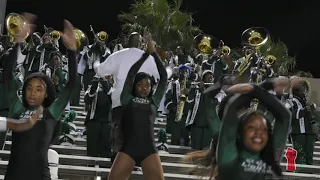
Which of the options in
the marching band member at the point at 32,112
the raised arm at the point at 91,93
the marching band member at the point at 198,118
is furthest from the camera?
the marching band member at the point at 198,118

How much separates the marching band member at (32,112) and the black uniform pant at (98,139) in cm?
453

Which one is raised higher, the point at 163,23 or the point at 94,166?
the point at 163,23

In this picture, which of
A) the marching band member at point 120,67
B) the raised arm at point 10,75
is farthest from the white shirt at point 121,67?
the raised arm at point 10,75

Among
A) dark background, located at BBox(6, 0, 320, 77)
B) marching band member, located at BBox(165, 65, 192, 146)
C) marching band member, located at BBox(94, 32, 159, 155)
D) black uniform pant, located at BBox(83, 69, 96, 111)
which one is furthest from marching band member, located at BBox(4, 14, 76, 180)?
dark background, located at BBox(6, 0, 320, 77)

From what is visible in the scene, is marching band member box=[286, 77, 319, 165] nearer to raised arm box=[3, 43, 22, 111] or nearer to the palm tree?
raised arm box=[3, 43, 22, 111]

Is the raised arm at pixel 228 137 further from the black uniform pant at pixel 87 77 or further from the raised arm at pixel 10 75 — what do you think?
the black uniform pant at pixel 87 77

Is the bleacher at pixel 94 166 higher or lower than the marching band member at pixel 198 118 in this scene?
lower

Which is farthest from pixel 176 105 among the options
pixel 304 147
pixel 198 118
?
pixel 304 147

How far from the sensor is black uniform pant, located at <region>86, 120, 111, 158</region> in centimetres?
985

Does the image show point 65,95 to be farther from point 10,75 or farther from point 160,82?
point 160,82

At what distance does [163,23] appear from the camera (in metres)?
25.8

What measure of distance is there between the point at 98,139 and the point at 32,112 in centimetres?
494

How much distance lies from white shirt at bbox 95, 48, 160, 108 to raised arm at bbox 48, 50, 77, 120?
1892mm

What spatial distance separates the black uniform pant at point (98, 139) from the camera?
32.3 feet
